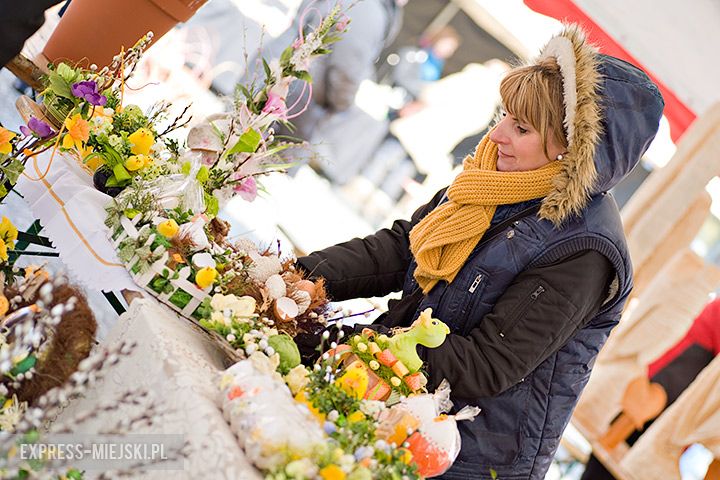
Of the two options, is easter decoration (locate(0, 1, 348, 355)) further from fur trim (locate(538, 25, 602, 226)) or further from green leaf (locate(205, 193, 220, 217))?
fur trim (locate(538, 25, 602, 226))

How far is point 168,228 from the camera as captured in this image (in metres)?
1.77

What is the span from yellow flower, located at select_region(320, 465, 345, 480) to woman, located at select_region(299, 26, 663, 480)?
0.68m

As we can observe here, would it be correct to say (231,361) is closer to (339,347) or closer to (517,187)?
(339,347)

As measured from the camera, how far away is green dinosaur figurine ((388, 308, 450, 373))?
5.72ft

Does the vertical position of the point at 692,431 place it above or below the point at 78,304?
above

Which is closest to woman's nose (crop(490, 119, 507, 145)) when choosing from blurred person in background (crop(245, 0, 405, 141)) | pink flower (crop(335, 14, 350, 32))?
pink flower (crop(335, 14, 350, 32))

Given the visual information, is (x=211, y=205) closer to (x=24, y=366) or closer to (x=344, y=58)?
(x=24, y=366)

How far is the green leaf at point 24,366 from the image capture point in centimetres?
135

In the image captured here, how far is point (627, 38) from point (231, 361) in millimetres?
3726

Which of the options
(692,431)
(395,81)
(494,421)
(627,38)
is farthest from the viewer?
(395,81)

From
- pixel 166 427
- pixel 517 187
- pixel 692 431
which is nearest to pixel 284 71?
pixel 517 187

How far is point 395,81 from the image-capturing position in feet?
16.4

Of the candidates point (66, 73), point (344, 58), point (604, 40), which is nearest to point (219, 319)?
point (66, 73)

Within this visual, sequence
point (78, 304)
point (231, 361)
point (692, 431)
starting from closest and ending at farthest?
point (78, 304) → point (231, 361) → point (692, 431)
